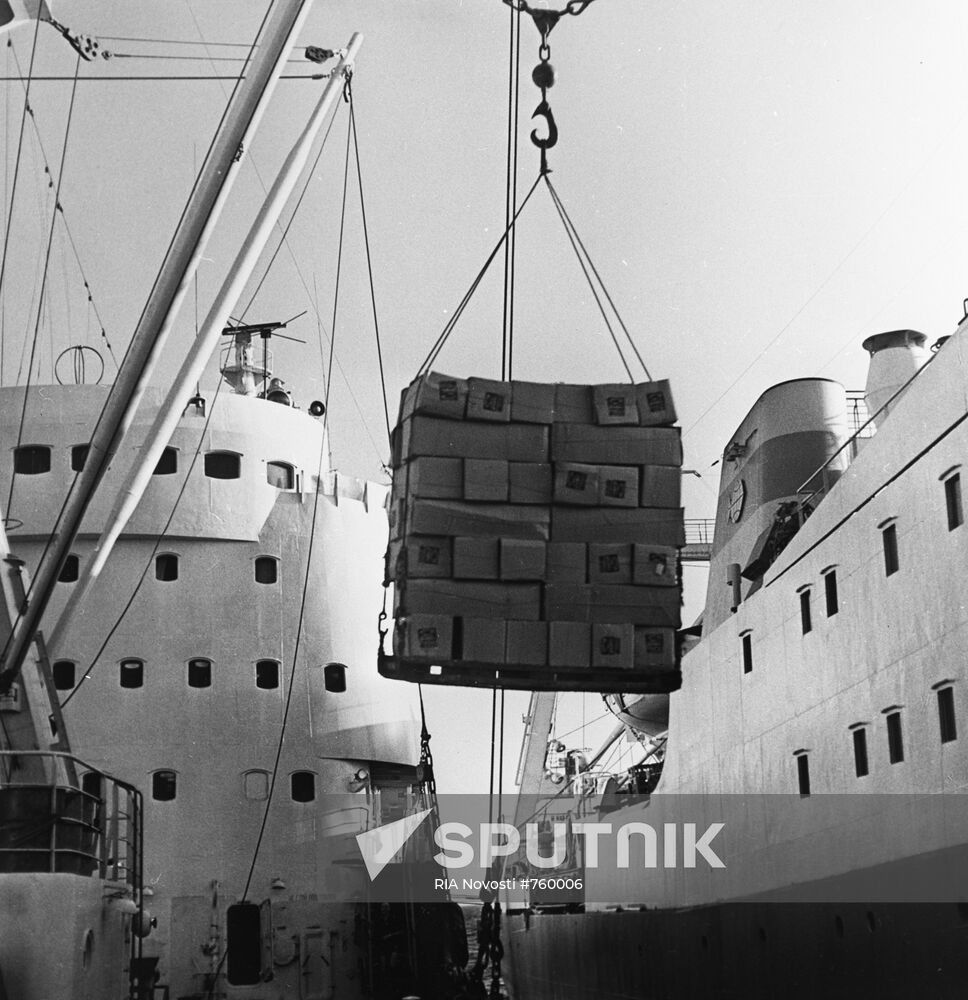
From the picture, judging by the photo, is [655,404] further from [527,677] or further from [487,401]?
[527,677]

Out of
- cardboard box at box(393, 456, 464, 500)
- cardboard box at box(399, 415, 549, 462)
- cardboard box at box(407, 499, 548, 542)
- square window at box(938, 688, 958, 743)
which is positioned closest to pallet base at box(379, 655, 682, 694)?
cardboard box at box(407, 499, 548, 542)

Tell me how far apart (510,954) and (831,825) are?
1658 cm

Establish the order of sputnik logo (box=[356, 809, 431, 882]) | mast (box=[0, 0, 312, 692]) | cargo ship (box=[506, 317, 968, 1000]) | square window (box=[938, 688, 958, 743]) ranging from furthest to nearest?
sputnik logo (box=[356, 809, 431, 882]) < mast (box=[0, 0, 312, 692]) < cargo ship (box=[506, 317, 968, 1000]) < square window (box=[938, 688, 958, 743])

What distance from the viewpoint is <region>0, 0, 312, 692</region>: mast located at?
421 inches

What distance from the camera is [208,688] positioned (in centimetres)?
1900

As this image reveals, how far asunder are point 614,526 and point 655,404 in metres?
1.00

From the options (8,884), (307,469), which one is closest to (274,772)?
(307,469)

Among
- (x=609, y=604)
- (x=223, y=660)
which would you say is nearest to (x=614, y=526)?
(x=609, y=604)

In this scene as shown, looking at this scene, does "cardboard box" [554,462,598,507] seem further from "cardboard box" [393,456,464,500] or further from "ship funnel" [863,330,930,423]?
"ship funnel" [863,330,930,423]

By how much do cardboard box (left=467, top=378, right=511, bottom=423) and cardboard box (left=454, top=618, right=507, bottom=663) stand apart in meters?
1.50

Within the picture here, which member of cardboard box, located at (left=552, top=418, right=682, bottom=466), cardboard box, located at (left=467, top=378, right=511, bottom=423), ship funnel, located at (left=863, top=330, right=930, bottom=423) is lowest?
cardboard box, located at (left=552, top=418, right=682, bottom=466)

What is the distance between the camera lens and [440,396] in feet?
31.5

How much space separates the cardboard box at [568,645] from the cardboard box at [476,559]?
591 millimetres

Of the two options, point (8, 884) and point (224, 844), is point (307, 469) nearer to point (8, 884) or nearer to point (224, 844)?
point (224, 844)
